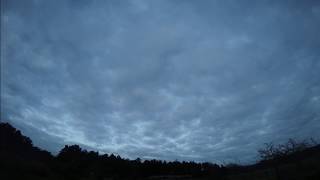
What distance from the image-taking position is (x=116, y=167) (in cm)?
8000

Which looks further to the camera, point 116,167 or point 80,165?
point 116,167

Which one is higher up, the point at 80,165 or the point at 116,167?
the point at 116,167

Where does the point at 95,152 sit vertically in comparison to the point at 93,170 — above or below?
above

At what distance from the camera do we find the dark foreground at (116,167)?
42.5 metres

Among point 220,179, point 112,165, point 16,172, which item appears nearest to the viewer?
point 16,172

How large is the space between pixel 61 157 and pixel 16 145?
502 inches

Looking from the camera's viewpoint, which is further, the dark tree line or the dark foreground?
the dark tree line

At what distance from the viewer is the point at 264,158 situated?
192 feet

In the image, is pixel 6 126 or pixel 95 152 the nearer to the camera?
pixel 6 126

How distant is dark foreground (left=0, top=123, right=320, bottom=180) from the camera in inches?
1673

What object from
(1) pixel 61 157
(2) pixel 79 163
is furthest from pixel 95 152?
(2) pixel 79 163

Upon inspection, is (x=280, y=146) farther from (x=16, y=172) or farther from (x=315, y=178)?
(x=16, y=172)

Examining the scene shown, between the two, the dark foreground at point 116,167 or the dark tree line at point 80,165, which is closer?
the dark foreground at point 116,167

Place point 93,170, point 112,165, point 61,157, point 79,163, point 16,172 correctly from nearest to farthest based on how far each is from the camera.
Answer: point 16,172 < point 93,170 < point 79,163 < point 112,165 < point 61,157
